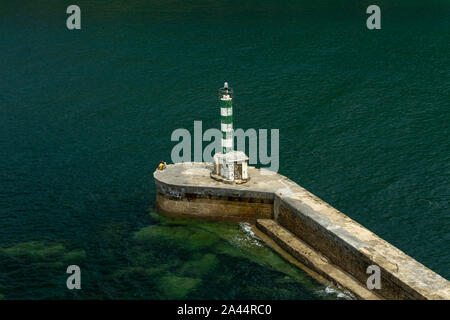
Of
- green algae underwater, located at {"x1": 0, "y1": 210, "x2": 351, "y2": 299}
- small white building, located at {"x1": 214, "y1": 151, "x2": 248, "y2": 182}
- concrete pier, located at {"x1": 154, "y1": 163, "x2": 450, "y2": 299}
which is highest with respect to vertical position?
small white building, located at {"x1": 214, "y1": 151, "x2": 248, "y2": 182}

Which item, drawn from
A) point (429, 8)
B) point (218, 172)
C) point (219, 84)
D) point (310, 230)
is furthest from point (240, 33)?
point (310, 230)

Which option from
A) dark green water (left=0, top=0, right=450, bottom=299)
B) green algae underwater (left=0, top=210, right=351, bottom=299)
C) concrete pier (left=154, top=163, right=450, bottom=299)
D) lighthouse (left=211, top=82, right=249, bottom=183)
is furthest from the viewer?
lighthouse (left=211, top=82, right=249, bottom=183)

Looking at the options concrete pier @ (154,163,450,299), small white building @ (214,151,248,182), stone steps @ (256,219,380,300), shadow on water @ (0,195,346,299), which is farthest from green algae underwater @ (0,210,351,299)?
small white building @ (214,151,248,182)

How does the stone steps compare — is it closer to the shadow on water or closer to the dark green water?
the shadow on water

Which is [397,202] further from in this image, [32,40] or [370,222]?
[32,40]

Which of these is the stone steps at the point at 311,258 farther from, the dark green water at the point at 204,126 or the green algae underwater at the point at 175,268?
the dark green water at the point at 204,126

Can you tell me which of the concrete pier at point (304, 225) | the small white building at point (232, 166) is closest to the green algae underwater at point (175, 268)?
the concrete pier at point (304, 225)

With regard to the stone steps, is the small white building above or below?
above
